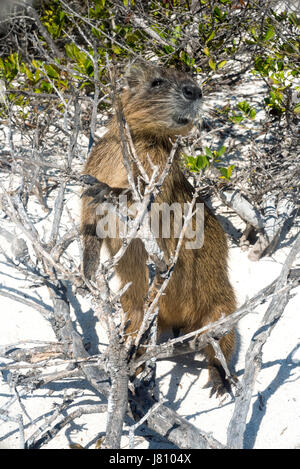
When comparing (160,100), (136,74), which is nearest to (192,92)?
(160,100)

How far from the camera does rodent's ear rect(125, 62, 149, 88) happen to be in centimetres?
356

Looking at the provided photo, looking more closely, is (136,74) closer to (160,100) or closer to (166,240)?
(160,100)

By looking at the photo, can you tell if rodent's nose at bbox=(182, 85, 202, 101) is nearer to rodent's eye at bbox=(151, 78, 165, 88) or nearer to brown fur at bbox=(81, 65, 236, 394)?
brown fur at bbox=(81, 65, 236, 394)

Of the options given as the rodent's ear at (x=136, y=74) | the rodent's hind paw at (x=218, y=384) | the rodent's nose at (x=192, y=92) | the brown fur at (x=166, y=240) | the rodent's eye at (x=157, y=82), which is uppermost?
the rodent's ear at (x=136, y=74)

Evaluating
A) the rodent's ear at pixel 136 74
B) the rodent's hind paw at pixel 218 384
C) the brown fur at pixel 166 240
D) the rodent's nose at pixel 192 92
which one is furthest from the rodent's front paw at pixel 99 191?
the rodent's hind paw at pixel 218 384

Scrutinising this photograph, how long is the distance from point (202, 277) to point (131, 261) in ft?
1.58

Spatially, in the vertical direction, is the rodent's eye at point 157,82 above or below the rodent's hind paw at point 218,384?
above

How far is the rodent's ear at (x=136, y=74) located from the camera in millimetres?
3562

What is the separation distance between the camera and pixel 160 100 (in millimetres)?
3348

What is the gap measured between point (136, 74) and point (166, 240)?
1.17m

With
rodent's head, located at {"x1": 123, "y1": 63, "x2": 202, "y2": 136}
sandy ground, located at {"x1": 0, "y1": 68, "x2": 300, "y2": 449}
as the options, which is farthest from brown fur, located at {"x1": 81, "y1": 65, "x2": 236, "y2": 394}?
sandy ground, located at {"x1": 0, "y1": 68, "x2": 300, "y2": 449}

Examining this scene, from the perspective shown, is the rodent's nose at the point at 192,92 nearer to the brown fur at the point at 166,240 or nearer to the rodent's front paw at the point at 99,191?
the brown fur at the point at 166,240

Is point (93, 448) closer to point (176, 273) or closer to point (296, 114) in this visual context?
point (176, 273)
